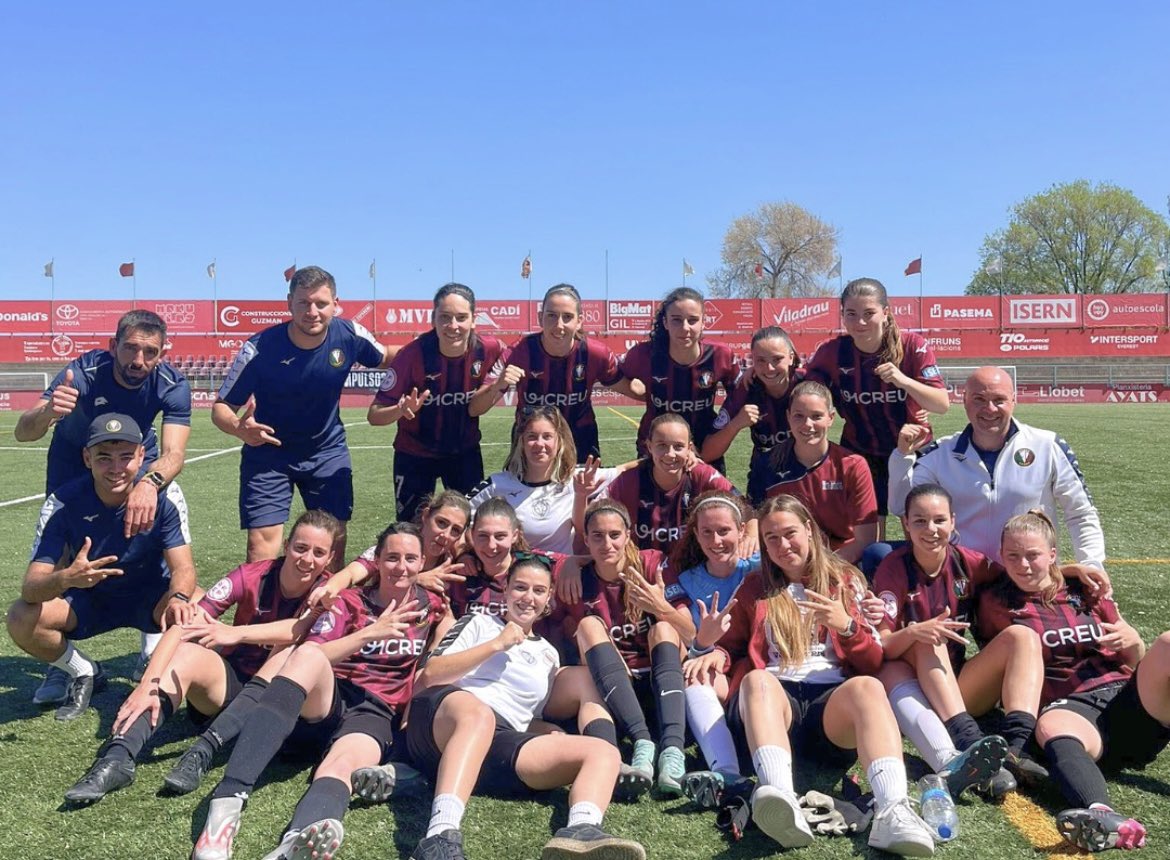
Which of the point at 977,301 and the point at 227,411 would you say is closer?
the point at 227,411

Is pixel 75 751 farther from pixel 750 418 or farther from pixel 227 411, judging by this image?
pixel 750 418

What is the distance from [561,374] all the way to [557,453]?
83 centimetres

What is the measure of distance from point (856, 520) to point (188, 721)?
10.7 feet

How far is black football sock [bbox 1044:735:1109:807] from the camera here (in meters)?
3.07

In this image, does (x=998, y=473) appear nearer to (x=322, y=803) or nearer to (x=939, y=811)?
(x=939, y=811)

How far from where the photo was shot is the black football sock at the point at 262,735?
3125 millimetres

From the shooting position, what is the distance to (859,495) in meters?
4.72

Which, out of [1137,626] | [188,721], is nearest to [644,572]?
[188,721]

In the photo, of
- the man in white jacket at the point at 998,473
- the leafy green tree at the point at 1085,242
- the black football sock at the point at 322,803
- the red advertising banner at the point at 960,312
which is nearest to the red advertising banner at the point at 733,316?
the red advertising banner at the point at 960,312

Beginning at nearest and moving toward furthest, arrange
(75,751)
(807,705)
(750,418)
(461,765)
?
(461,765) < (807,705) < (75,751) < (750,418)

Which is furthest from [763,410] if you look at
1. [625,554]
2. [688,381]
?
[625,554]

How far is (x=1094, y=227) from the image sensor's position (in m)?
57.5

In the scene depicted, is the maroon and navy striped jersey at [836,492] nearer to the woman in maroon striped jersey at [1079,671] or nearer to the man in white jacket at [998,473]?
the man in white jacket at [998,473]

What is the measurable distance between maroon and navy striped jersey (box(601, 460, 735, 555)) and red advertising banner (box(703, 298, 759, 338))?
37.7 metres
